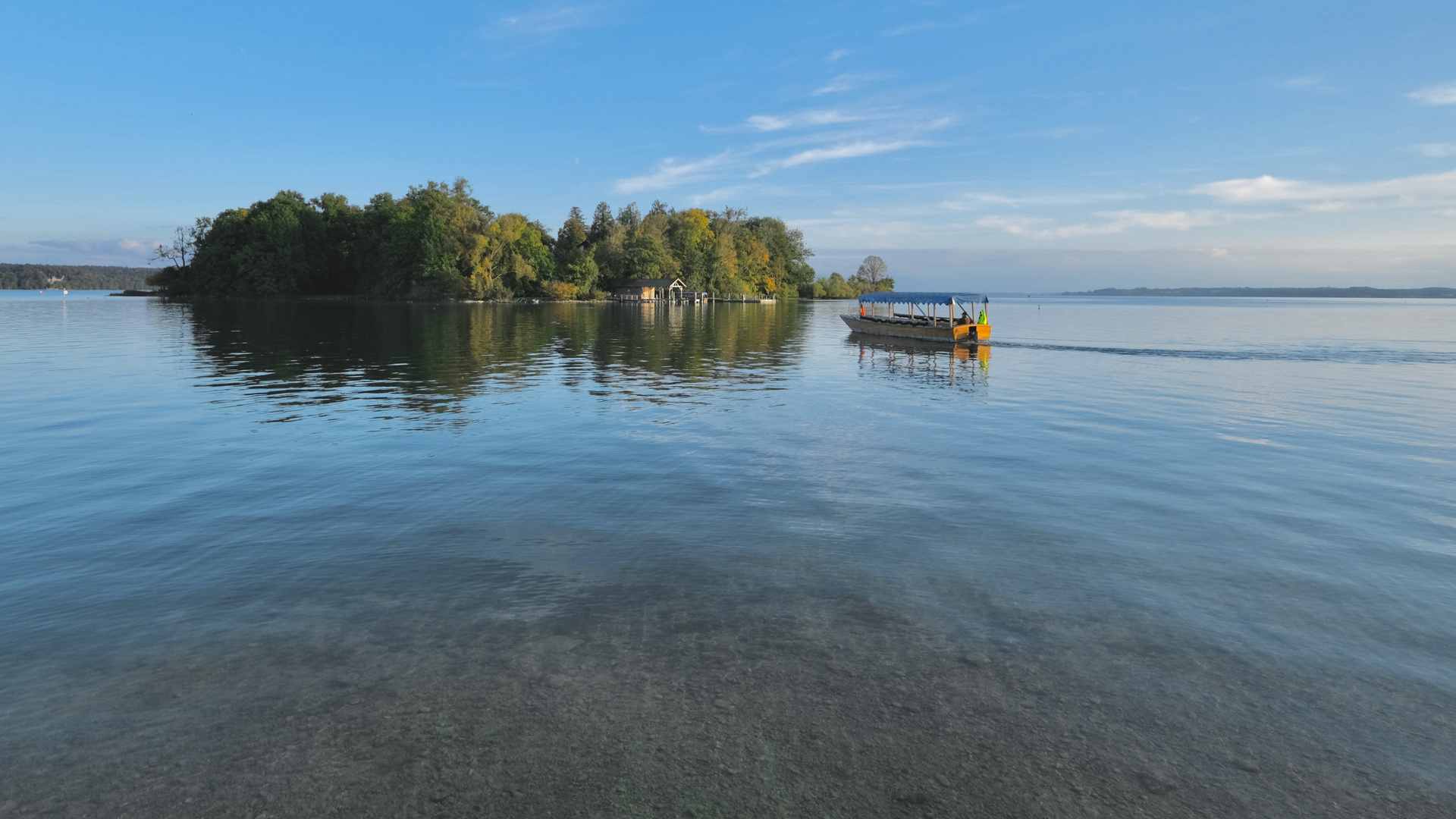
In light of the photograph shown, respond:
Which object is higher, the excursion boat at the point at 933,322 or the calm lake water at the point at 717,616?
the excursion boat at the point at 933,322

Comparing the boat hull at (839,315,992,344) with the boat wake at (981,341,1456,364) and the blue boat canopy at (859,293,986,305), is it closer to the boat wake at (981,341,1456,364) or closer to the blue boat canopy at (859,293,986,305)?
the blue boat canopy at (859,293,986,305)

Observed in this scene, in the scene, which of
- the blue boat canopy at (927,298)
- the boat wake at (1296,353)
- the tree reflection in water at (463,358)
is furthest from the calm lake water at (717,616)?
the blue boat canopy at (927,298)

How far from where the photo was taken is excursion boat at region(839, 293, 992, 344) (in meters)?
48.7

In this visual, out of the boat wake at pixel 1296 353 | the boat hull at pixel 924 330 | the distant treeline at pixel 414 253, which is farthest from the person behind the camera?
the distant treeline at pixel 414 253

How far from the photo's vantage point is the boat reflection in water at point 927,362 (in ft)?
106

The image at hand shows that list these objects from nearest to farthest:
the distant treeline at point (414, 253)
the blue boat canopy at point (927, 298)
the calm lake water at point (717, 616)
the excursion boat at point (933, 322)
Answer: the calm lake water at point (717, 616) → the excursion boat at point (933, 322) → the blue boat canopy at point (927, 298) → the distant treeline at point (414, 253)

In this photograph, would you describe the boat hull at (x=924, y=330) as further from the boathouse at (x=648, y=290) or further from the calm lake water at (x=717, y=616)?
the boathouse at (x=648, y=290)

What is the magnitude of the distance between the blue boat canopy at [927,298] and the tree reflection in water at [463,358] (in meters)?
7.75

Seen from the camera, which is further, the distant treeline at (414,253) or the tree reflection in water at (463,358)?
the distant treeline at (414,253)

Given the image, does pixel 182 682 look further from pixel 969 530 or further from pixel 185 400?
pixel 185 400

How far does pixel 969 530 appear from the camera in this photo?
1095cm

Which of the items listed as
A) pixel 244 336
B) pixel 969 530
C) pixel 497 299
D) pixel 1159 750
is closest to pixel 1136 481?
pixel 969 530

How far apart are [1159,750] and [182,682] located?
7.93 meters

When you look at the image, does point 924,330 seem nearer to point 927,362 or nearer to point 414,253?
point 927,362
